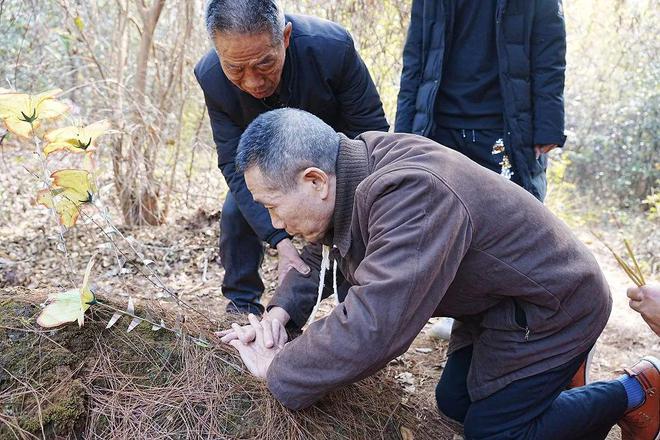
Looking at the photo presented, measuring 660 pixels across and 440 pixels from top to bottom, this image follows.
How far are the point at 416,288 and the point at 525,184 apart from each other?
167 cm

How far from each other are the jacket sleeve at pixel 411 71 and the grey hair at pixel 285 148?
4.92 ft

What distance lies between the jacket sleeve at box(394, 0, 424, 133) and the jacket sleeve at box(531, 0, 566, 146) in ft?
1.93

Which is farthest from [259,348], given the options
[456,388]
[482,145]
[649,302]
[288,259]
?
[482,145]

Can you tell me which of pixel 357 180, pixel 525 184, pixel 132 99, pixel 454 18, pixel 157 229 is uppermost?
pixel 454 18

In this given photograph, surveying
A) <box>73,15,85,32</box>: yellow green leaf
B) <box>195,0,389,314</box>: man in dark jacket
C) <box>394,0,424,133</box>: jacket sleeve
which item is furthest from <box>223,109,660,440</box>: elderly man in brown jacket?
<box>73,15,85,32</box>: yellow green leaf

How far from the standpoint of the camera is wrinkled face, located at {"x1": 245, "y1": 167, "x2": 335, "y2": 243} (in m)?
1.91

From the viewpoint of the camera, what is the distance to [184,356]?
2119 mm

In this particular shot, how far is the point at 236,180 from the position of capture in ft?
10.2

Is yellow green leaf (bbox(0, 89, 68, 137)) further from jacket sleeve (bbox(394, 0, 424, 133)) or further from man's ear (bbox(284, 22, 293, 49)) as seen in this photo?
jacket sleeve (bbox(394, 0, 424, 133))

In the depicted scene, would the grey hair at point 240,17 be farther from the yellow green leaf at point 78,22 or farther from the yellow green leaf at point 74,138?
the yellow green leaf at point 78,22

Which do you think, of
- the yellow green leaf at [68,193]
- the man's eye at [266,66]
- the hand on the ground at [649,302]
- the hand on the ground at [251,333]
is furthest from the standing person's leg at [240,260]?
the hand on the ground at [649,302]

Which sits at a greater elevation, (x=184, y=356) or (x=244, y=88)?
(x=244, y=88)

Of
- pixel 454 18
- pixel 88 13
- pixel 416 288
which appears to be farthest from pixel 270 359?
pixel 88 13

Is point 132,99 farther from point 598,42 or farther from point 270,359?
point 598,42
